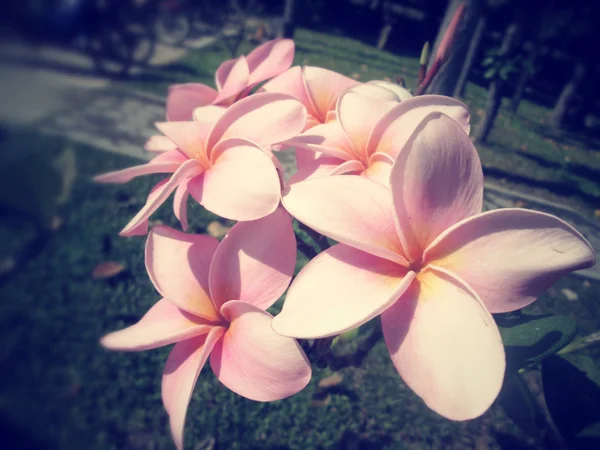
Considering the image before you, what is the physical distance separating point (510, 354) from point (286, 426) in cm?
76

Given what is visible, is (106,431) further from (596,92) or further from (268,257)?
(596,92)

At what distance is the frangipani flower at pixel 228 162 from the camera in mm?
459

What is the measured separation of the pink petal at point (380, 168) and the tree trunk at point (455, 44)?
0.31m

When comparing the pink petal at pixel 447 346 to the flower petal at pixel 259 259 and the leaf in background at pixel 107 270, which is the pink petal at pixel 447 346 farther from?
the leaf in background at pixel 107 270

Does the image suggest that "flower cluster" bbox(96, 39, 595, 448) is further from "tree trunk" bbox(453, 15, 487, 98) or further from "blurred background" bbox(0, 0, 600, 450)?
"tree trunk" bbox(453, 15, 487, 98)

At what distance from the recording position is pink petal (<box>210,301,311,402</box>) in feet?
1.46

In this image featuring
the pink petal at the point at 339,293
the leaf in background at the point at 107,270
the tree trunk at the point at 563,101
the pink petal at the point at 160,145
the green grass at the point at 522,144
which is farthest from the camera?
the tree trunk at the point at 563,101

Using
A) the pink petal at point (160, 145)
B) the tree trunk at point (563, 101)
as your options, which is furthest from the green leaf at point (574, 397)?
the tree trunk at point (563, 101)

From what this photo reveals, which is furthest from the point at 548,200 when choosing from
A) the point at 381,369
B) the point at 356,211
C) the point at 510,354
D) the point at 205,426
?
the point at 356,211

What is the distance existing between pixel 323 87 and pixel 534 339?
1.86ft

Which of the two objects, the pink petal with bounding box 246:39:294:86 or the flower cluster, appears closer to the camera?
the flower cluster

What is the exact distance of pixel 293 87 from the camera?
2.19 feet

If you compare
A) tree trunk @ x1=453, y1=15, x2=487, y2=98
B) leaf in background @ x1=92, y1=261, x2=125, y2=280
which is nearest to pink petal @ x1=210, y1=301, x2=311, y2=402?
tree trunk @ x1=453, y1=15, x2=487, y2=98

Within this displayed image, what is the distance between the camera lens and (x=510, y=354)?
713mm
